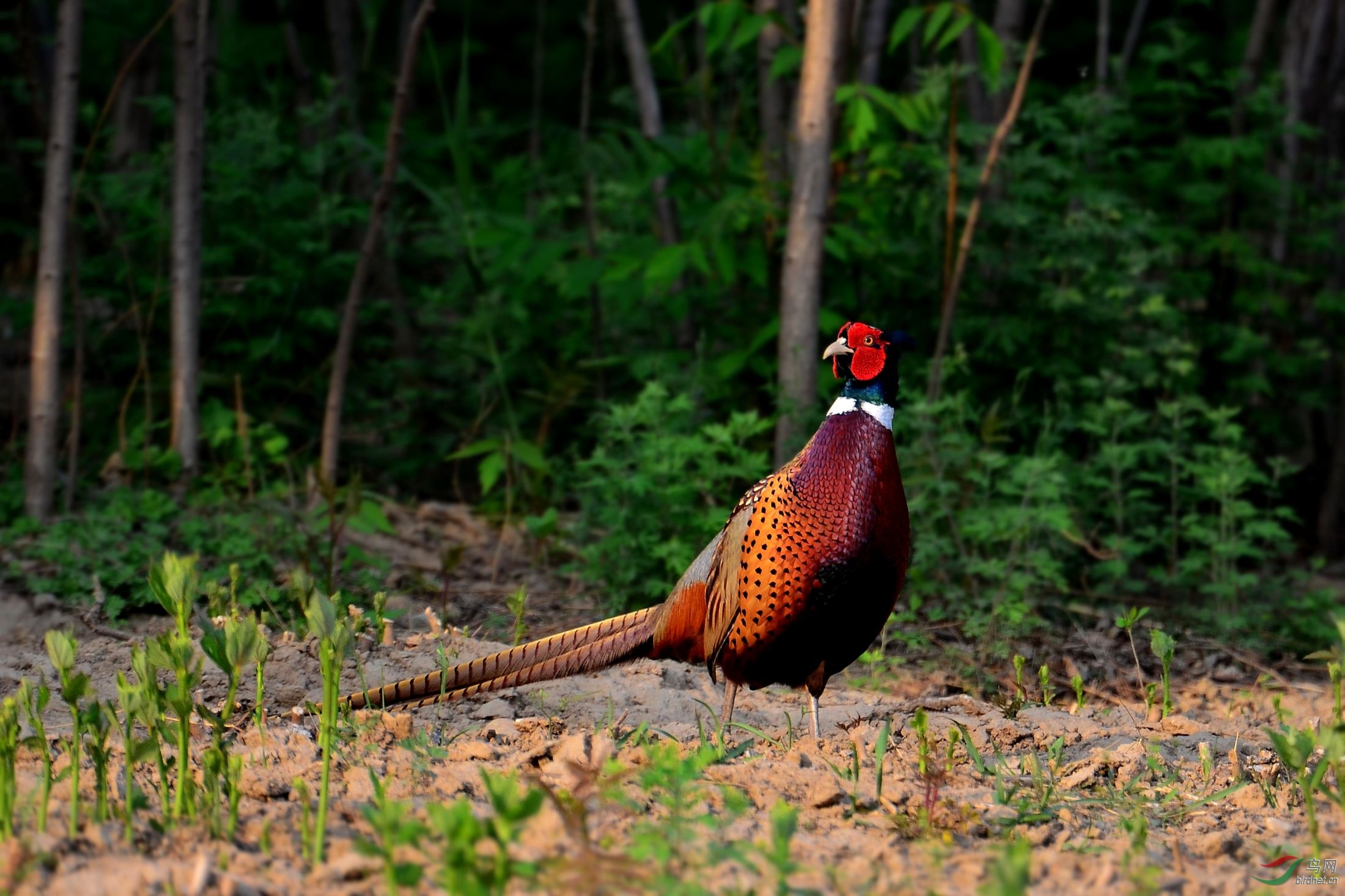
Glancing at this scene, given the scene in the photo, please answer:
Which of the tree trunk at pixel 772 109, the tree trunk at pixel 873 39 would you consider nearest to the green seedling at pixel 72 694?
the tree trunk at pixel 772 109

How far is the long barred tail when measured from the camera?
3.35 meters

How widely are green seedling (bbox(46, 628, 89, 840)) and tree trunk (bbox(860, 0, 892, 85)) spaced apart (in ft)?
16.8

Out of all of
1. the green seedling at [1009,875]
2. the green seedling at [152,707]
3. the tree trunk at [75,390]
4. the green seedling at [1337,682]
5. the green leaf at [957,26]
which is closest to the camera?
the green seedling at [1009,875]

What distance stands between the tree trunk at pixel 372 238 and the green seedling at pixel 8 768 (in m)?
2.39

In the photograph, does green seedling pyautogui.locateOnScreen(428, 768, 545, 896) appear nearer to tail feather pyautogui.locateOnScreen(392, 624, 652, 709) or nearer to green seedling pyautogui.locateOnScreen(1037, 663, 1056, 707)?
tail feather pyautogui.locateOnScreen(392, 624, 652, 709)

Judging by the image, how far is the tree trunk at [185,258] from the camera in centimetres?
570

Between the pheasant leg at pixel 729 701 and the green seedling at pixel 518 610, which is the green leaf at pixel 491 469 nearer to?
the green seedling at pixel 518 610

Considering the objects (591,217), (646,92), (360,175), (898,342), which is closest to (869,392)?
(898,342)

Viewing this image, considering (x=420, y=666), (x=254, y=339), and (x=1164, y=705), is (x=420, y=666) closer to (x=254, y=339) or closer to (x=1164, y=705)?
(x=1164, y=705)

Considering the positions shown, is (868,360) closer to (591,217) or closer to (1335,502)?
(591,217)

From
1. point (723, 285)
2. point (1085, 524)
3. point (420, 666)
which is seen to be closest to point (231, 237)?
point (723, 285)

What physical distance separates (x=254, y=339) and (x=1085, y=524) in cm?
374

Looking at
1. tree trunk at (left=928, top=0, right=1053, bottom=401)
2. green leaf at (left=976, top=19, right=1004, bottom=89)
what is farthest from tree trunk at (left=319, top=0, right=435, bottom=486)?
tree trunk at (left=928, top=0, right=1053, bottom=401)

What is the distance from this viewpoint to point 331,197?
653 cm
